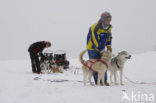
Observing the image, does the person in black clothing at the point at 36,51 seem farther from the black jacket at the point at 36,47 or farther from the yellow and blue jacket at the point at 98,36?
the yellow and blue jacket at the point at 98,36

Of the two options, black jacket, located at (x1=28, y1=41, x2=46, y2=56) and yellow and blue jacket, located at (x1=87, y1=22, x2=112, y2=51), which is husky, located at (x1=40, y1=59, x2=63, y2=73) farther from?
yellow and blue jacket, located at (x1=87, y1=22, x2=112, y2=51)

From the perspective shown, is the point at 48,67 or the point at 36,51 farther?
the point at 48,67

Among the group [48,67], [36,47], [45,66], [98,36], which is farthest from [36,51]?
[98,36]

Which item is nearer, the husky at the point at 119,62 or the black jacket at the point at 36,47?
the husky at the point at 119,62

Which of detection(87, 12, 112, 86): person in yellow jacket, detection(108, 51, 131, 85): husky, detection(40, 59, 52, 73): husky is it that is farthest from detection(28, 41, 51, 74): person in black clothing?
detection(108, 51, 131, 85): husky

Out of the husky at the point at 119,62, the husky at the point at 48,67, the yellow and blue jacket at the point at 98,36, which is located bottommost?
the husky at the point at 48,67

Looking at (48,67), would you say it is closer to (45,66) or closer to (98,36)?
(45,66)

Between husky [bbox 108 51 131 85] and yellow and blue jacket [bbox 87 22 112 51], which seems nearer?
yellow and blue jacket [bbox 87 22 112 51]

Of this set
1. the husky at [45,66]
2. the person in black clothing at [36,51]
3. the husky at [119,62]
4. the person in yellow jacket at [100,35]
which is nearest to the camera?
the person in yellow jacket at [100,35]

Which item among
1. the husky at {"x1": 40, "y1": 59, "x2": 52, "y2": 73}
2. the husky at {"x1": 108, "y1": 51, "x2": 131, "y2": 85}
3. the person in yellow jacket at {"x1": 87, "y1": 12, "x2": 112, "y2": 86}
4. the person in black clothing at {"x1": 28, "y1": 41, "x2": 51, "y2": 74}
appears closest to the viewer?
the person in yellow jacket at {"x1": 87, "y1": 12, "x2": 112, "y2": 86}

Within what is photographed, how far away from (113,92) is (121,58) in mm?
1630

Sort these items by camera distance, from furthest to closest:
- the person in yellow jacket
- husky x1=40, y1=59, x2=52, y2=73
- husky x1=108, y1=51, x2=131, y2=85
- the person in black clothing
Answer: husky x1=40, y1=59, x2=52, y2=73, the person in black clothing, husky x1=108, y1=51, x2=131, y2=85, the person in yellow jacket

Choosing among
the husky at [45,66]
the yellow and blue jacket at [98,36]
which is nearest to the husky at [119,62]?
the yellow and blue jacket at [98,36]

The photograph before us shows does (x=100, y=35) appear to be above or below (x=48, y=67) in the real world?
above
